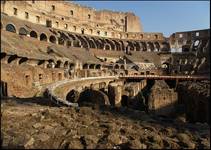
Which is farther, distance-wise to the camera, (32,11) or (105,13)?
(105,13)

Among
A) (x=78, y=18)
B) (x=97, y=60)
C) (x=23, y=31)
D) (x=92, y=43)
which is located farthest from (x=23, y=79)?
(x=78, y=18)

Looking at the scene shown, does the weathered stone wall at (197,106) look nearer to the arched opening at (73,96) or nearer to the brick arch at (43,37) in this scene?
the arched opening at (73,96)

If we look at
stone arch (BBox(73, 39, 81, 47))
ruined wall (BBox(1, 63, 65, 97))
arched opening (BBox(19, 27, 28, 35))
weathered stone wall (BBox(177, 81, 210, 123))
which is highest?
arched opening (BBox(19, 27, 28, 35))

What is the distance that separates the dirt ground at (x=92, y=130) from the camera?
730 cm

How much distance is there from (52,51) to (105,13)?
1255 inches

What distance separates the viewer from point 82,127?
27.8ft

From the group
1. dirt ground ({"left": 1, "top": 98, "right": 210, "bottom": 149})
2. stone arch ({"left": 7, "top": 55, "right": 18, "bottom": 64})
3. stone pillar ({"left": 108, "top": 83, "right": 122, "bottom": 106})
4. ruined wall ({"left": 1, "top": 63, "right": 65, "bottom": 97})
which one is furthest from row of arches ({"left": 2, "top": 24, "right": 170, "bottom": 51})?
dirt ground ({"left": 1, "top": 98, "right": 210, "bottom": 149})

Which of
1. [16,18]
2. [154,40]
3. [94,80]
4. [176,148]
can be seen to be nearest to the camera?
[176,148]

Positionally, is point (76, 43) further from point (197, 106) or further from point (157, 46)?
point (197, 106)

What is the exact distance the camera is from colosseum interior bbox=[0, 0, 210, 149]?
20438 mm

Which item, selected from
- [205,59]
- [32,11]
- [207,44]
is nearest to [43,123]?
[32,11]

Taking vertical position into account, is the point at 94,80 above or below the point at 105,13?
below

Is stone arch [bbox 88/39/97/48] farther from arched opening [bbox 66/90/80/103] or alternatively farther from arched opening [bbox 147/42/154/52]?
arched opening [bbox 66/90/80/103]

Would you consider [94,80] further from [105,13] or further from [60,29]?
[105,13]
